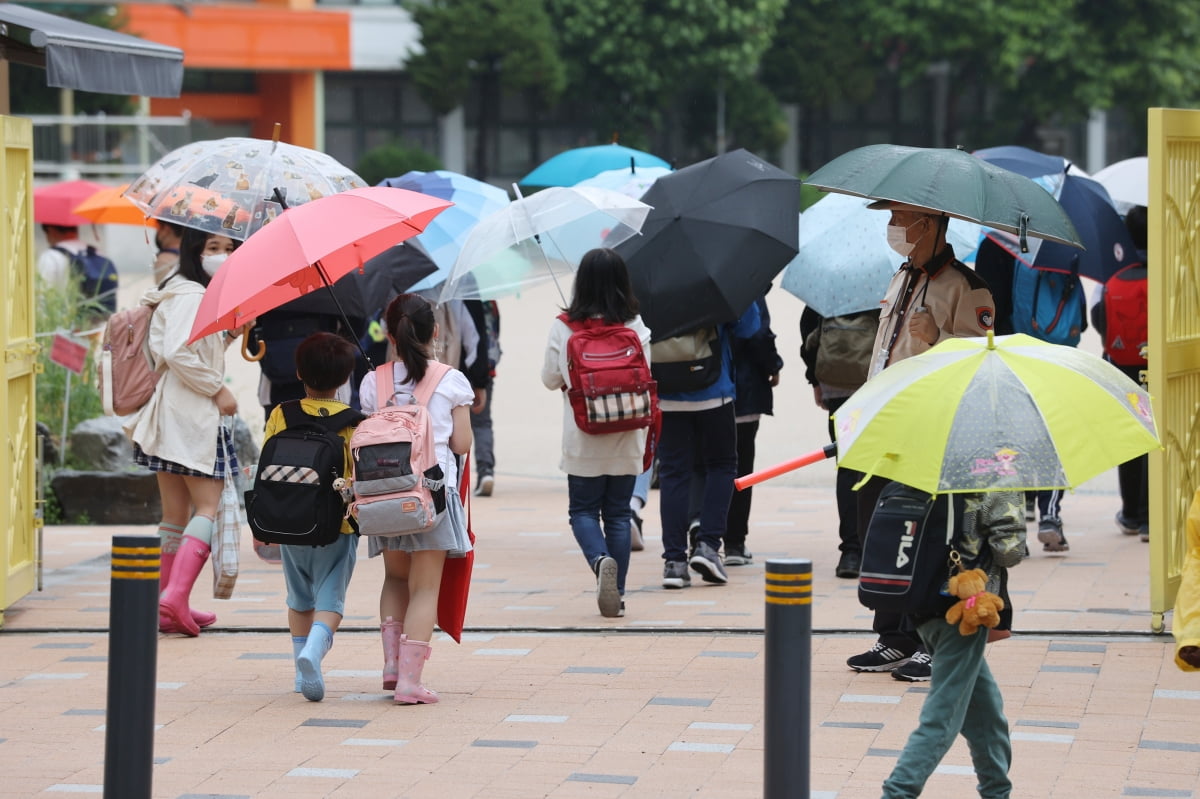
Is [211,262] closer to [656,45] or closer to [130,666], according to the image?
[130,666]

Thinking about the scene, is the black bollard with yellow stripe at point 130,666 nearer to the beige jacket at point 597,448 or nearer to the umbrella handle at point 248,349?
the beige jacket at point 597,448

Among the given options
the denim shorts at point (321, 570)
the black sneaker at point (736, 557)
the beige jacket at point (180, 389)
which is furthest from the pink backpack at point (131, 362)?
the black sneaker at point (736, 557)

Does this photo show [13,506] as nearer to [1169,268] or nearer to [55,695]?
[55,695]

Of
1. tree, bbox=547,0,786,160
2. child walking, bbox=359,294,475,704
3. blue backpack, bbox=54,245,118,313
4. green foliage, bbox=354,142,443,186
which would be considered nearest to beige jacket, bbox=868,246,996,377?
child walking, bbox=359,294,475,704

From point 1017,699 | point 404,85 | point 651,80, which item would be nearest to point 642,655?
point 1017,699

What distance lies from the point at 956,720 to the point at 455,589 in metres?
Result: 2.47

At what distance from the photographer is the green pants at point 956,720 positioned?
460 cm

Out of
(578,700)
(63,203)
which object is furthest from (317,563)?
(63,203)

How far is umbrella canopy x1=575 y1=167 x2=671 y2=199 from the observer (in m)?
9.90

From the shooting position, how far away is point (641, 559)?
9555 millimetres

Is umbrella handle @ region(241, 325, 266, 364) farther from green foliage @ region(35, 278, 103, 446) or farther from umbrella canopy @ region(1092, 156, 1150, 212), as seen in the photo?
umbrella canopy @ region(1092, 156, 1150, 212)

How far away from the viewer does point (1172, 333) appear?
23.7 feet

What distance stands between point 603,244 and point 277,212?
4.92 ft

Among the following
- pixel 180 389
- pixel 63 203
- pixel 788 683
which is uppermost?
pixel 63 203
